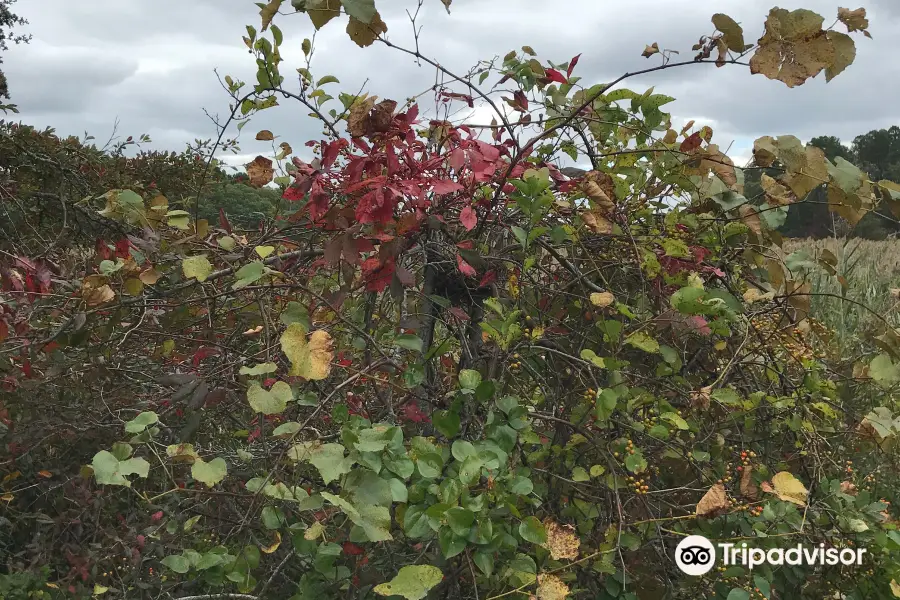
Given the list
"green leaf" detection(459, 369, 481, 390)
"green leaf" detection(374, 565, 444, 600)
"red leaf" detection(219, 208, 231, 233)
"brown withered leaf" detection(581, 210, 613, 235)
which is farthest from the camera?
"red leaf" detection(219, 208, 231, 233)

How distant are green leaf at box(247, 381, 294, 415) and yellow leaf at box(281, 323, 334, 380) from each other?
5 cm

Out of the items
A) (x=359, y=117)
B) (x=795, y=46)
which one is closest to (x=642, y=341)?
(x=795, y=46)

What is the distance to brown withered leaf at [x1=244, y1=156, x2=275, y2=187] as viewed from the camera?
186cm

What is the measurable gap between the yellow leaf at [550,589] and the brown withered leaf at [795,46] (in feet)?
3.42

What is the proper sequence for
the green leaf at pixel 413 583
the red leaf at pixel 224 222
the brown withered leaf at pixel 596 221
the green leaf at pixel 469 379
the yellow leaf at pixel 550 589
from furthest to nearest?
the red leaf at pixel 224 222 < the brown withered leaf at pixel 596 221 < the green leaf at pixel 469 379 < the yellow leaf at pixel 550 589 < the green leaf at pixel 413 583

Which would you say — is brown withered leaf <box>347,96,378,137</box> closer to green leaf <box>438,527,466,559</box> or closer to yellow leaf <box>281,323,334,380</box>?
yellow leaf <box>281,323,334,380</box>

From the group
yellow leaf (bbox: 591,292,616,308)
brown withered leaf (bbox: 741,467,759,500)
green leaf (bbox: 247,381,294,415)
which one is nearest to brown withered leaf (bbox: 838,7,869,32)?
yellow leaf (bbox: 591,292,616,308)

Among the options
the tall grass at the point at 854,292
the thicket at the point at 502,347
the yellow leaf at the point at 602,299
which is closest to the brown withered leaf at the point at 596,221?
the thicket at the point at 502,347

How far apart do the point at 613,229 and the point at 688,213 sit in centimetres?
30

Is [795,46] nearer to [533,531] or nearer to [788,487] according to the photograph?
[788,487]

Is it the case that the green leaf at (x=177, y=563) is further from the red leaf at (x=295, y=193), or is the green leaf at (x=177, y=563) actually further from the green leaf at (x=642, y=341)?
the green leaf at (x=642, y=341)

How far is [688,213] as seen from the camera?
6.34 feet

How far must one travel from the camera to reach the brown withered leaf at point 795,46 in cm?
143

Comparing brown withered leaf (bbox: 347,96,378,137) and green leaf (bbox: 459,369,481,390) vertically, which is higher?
brown withered leaf (bbox: 347,96,378,137)
